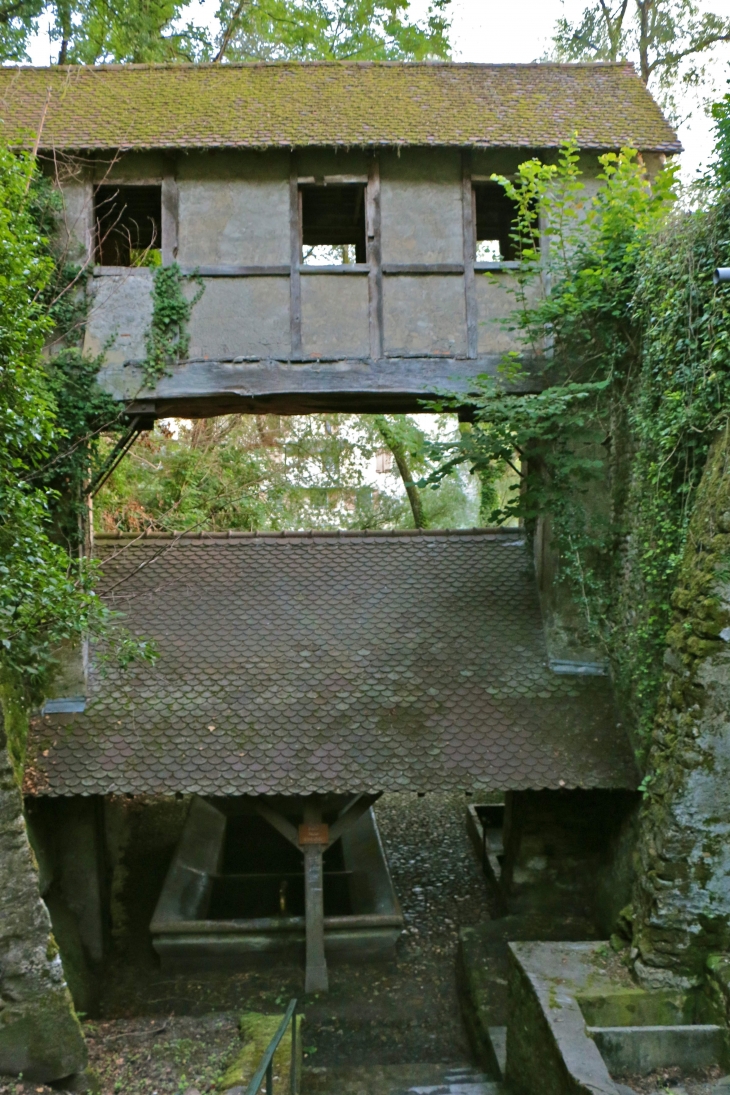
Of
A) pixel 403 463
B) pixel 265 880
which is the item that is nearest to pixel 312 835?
pixel 265 880

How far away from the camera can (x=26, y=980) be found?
4.72 metres

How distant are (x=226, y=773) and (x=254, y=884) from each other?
2.82m

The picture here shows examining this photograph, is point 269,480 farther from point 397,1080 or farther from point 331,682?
point 397,1080

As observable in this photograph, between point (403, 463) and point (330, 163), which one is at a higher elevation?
point (330, 163)

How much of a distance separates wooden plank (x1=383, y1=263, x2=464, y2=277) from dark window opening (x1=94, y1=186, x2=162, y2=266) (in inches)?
89.7

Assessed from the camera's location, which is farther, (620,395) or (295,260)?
(295,260)

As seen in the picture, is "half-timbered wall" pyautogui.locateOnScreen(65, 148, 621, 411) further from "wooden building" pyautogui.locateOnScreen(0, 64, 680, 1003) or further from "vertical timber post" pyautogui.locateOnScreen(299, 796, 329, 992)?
"vertical timber post" pyautogui.locateOnScreen(299, 796, 329, 992)

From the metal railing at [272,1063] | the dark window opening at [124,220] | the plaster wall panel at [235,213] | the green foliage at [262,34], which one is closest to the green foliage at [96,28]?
the green foliage at [262,34]

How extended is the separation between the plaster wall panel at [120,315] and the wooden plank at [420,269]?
2233mm

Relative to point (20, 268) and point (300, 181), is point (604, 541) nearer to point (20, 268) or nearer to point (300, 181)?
point (300, 181)

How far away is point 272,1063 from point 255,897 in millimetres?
4043

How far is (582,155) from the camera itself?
822 cm

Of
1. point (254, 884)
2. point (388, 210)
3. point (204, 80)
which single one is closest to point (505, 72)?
point (388, 210)

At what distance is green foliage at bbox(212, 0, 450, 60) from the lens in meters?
13.5
